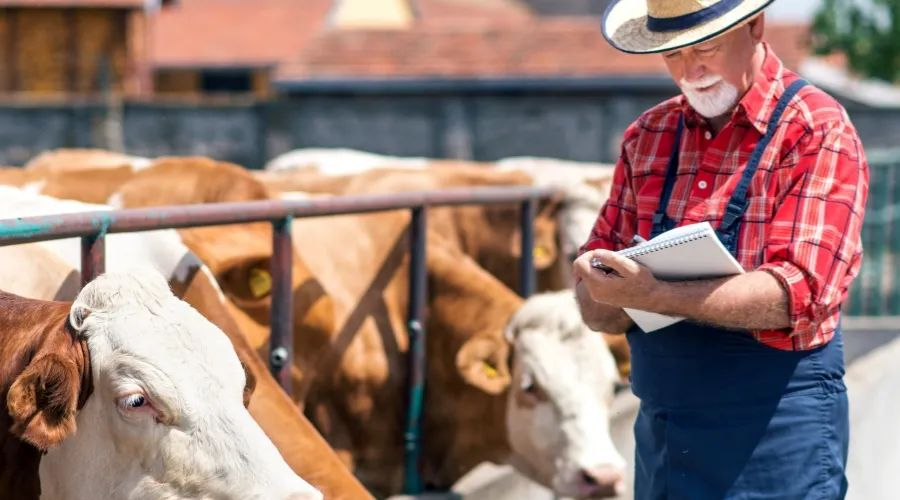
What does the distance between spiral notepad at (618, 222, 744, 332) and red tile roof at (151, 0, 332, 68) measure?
34.3 metres

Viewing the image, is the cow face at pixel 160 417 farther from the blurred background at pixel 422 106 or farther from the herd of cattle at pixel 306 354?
the blurred background at pixel 422 106

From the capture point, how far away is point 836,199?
2.82 metres

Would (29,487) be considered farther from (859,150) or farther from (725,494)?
(859,150)

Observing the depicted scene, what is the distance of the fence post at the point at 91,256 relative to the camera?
3.31m

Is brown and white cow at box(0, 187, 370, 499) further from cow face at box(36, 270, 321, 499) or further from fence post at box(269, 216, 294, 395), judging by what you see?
cow face at box(36, 270, 321, 499)

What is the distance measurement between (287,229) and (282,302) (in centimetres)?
21

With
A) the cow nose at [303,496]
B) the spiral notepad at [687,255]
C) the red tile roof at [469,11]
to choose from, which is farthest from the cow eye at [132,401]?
the red tile roof at [469,11]

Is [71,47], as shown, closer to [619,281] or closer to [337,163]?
[337,163]

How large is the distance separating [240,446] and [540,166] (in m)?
5.75

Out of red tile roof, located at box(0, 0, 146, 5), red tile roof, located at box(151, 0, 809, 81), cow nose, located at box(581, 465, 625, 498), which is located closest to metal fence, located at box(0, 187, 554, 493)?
cow nose, located at box(581, 465, 625, 498)

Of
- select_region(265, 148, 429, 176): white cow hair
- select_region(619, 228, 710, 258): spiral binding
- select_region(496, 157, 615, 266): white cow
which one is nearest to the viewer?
select_region(619, 228, 710, 258): spiral binding

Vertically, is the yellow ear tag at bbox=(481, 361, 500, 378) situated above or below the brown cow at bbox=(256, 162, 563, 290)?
below

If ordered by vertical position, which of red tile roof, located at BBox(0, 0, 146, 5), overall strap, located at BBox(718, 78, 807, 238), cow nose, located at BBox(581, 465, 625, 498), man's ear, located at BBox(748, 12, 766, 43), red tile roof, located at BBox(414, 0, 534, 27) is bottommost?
cow nose, located at BBox(581, 465, 625, 498)

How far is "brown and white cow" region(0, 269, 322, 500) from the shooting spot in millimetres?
2516
